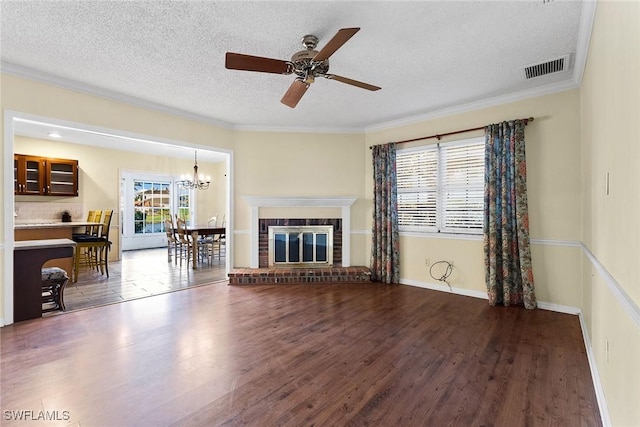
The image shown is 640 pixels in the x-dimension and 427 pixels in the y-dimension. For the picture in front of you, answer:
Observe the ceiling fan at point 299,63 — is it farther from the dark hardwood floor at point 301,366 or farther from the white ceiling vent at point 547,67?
the dark hardwood floor at point 301,366

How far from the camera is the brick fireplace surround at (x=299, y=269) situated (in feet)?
16.5

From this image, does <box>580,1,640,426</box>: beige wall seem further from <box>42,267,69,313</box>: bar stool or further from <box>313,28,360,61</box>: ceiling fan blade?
<box>42,267,69,313</box>: bar stool

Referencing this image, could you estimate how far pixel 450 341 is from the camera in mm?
2826

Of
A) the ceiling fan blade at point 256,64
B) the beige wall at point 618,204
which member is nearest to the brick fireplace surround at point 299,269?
the ceiling fan blade at point 256,64

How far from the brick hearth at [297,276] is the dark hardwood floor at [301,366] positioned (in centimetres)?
114

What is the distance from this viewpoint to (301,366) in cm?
238

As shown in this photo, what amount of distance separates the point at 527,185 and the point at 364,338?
2.79m

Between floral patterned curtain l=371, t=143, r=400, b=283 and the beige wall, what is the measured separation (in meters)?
2.79

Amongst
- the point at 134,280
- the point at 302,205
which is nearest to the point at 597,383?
the point at 302,205

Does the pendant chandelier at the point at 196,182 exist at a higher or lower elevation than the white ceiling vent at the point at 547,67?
lower

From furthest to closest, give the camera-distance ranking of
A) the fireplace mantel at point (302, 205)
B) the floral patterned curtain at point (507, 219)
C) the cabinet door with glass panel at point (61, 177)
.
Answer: the cabinet door with glass panel at point (61, 177) → the fireplace mantel at point (302, 205) → the floral patterned curtain at point (507, 219)

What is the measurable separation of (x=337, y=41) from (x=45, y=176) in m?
7.23

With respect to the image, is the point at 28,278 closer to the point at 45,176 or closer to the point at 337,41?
the point at 337,41

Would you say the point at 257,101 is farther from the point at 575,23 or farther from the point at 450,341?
the point at 450,341
